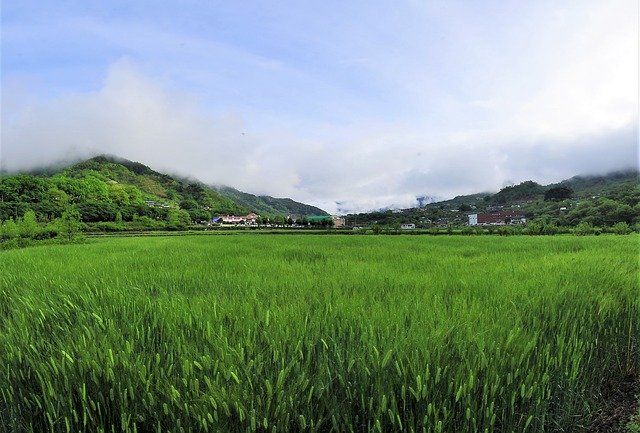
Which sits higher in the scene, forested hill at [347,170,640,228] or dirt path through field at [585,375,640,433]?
forested hill at [347,170,640,228]

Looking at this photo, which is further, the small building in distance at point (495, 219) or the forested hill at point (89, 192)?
the small building in distance at point (495, 219)

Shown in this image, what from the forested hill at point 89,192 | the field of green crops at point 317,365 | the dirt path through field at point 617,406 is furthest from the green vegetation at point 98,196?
Answer: the dirt path through field at point 617,406

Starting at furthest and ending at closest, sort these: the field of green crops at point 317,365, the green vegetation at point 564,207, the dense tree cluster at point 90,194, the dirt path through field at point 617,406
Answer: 1. the green vegetation at point 564,207
2. the dense tree cluster at point 90,194
3. the dirt path through field at point 617,406
4. the field of green crops at point 317,365

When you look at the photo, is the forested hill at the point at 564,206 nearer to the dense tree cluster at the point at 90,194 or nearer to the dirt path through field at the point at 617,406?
the dense tree cluster at the point at 90,194

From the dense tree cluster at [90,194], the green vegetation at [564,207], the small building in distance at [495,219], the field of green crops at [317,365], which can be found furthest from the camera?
the small building in distance at [495,219]

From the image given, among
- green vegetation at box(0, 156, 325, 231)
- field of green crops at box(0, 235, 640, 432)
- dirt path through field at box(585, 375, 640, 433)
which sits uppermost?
green vegetation at box(0, 156, 325, 231)

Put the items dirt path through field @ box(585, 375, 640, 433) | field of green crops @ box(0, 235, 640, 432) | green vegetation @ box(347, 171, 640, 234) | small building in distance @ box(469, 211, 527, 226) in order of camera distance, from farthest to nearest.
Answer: small building in distance @ box(469, 211, 527, 226)
green vegetation @ box(347, 171, 640, 234)
dirt path through field @ box(585, 375, 640, 433)
field of green crops @ box(0, 235, 640, 432)

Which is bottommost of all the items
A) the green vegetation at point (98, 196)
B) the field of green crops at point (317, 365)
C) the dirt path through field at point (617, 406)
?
the dirt path through field at point (617, 406)

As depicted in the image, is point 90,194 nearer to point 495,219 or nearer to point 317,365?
point 317,365

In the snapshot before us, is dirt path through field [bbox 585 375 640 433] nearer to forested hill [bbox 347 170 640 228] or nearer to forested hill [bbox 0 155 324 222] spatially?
forested hill [bbox 0 155 324 222]

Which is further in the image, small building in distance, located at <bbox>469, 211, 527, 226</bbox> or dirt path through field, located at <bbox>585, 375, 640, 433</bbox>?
small building in distance, located at <bbox>469, 211, 527, 226</bbox>

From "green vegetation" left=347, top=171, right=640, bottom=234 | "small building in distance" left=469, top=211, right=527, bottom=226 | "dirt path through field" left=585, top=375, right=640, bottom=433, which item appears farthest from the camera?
"small building in distance" left=469, top=211, right=527, bottom=226

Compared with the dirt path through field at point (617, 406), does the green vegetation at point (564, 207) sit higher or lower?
higher

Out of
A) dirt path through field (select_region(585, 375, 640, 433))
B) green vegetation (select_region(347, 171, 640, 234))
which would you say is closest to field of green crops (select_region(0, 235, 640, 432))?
dirt path through field (select_region(585, 375, 640, 433))
